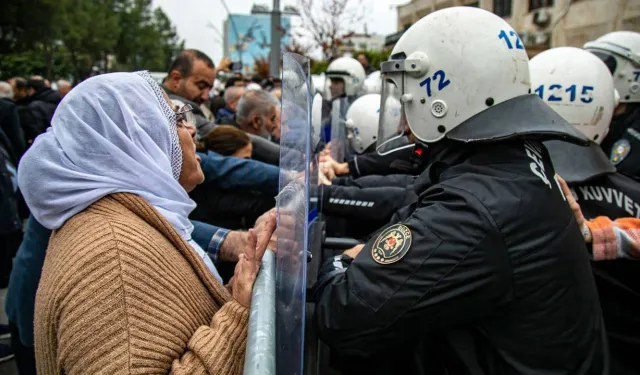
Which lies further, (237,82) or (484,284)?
(237,82)

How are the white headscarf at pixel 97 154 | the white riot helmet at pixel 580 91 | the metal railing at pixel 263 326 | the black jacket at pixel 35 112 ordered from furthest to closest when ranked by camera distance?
the black jacket at pixel 35 112, the white riot helmet at pixel 580 91, the white headscarf at pixel 97 154, the metal railing at pixel 263 326

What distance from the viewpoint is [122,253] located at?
1337 mm

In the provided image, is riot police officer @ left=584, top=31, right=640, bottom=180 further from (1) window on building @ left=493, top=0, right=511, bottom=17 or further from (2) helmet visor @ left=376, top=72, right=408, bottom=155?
(1) window on building @ left=493, top=0, right=511, bottom=17

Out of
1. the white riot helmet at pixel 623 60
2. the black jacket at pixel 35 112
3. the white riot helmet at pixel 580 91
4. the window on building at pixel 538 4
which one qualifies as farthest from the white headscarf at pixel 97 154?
the window on building at pixel 538 4

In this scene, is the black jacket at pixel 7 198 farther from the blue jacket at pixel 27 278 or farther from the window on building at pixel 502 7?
the window on building at pixel 502 7

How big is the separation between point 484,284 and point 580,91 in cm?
166

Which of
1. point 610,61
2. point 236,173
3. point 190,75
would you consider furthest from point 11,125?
point 610,61

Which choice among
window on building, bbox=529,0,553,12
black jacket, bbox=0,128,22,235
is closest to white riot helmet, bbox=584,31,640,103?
black jacket, bbox=0,128,22,235

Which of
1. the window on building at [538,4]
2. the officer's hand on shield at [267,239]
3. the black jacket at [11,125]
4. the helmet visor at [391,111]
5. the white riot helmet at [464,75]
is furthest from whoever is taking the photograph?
the window on building at [538,4]

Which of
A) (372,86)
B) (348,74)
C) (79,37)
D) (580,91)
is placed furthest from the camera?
(79,37)

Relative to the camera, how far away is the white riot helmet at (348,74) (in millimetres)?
8758

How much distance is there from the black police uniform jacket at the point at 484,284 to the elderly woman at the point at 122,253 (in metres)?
0.36

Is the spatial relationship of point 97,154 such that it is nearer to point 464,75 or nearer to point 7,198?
point 464,75

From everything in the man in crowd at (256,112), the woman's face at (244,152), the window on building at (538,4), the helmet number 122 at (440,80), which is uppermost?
the window on building at (538,4)
